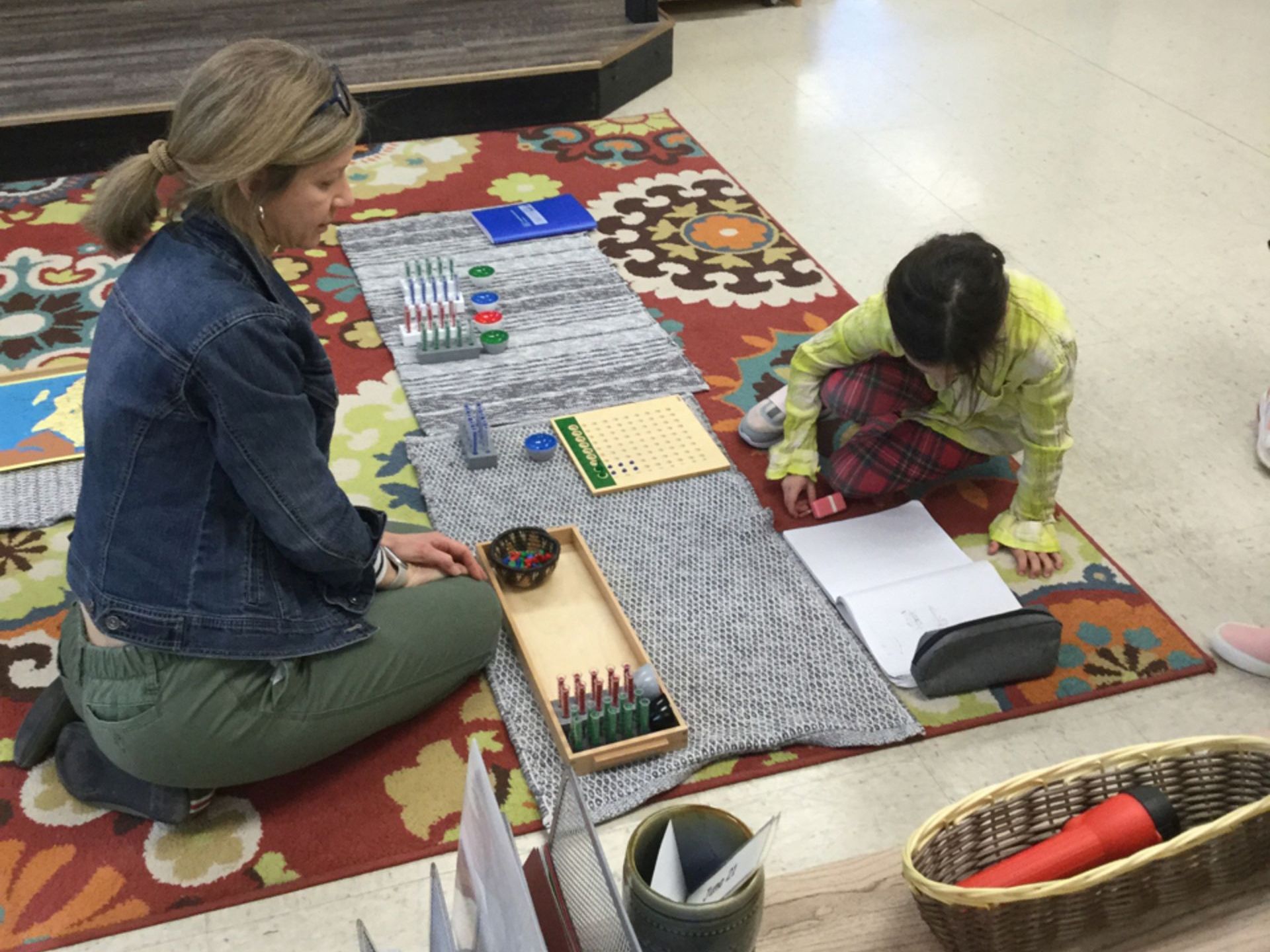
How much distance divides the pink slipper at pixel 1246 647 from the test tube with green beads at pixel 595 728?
0.93 metres

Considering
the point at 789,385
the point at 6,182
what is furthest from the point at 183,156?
the point at 6,182

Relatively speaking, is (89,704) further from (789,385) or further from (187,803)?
(789,385)

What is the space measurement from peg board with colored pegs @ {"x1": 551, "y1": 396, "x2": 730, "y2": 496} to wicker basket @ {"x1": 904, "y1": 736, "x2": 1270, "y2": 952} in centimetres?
124

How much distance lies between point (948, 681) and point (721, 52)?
9.11 ft

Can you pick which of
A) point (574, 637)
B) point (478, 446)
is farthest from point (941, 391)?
point (478, 446)

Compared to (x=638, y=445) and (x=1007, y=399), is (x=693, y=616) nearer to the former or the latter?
(x=638, y=445)

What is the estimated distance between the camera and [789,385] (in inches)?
84.5

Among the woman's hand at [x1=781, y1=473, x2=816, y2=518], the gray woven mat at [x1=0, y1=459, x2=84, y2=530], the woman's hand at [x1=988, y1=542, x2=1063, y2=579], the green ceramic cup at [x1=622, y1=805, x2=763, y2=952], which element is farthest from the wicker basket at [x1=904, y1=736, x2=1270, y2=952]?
the gray woven mat at [x1=0, y1=459, x2=84, y2=530]

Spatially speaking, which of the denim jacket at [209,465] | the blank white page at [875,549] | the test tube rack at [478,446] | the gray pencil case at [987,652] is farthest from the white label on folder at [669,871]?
the test tube rack at [478,446]

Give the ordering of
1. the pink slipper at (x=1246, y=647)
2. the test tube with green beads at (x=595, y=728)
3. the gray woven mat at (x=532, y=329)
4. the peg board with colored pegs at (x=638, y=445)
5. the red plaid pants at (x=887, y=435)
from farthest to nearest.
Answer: the gray woven mat at (x=532, y=329) < the peg board with colored pegs at (x=638, y=445) < the red plaid pants at (x=887, y=435) < the pink slipper at (x=1246, y=647) < the test tube with green beads at (x=595, y=728)

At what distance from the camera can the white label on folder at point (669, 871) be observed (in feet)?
2.91

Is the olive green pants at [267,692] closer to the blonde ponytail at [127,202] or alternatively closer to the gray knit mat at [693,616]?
the gray knit mat at [693,616]

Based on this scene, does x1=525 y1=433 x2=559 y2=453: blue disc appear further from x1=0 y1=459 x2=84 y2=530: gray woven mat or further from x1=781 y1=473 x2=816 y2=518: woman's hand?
x1=0 y1=459 x2=84 y2=530: gray woven mat

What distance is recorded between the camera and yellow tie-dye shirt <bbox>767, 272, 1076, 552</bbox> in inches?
73.4
